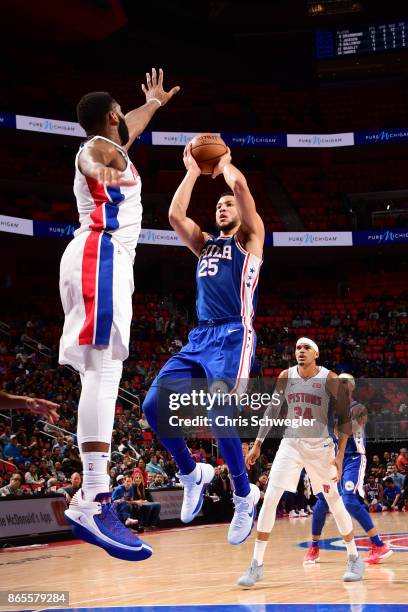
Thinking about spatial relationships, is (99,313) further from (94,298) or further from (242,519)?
(242,519)

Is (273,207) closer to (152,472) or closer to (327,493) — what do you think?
(152,472)

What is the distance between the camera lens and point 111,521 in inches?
132

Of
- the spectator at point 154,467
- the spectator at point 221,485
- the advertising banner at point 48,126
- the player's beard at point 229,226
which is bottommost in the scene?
the spectator at point 221,485

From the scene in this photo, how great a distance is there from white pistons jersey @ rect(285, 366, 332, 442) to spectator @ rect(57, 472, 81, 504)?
470cm

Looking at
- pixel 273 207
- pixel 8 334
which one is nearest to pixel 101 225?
pixel 8 334

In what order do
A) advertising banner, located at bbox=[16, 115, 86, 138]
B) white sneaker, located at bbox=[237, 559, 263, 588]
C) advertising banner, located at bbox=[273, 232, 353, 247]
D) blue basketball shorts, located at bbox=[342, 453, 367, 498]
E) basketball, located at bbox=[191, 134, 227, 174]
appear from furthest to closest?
advertising banner, located at bbox=[273, 232, 353, 247] → advertising banner, located at bbox=[16, 115, 86, 138] → blue basketball shorts, located at bbox=[342, 453, 367, 498] → white sneaker, located at bbox=[237, 559, 263, 588] → basketball, located at bbox=[191, 134, 227, 174]

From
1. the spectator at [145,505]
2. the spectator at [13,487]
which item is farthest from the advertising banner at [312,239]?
the spectator at [13,487]

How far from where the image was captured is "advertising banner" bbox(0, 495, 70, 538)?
11927 mm

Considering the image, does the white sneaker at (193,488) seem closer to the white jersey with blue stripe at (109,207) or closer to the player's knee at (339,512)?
the white jersey with blue stripe at (109,207)

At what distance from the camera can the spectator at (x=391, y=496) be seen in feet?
62.6

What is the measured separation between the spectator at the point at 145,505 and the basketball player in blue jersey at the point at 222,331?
8.30 m

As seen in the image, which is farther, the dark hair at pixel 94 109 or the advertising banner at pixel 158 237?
the advertising banner at pixel 158 237

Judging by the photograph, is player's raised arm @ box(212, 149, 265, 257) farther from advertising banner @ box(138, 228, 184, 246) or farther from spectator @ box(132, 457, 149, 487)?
advertising banner @ box(138, 228, 184, 246)

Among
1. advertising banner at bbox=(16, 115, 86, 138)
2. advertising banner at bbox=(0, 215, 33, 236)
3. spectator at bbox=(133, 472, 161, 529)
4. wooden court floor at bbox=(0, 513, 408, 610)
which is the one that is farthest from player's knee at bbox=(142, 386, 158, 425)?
advertising banner at bbox=(16, 115, 86, 138)
